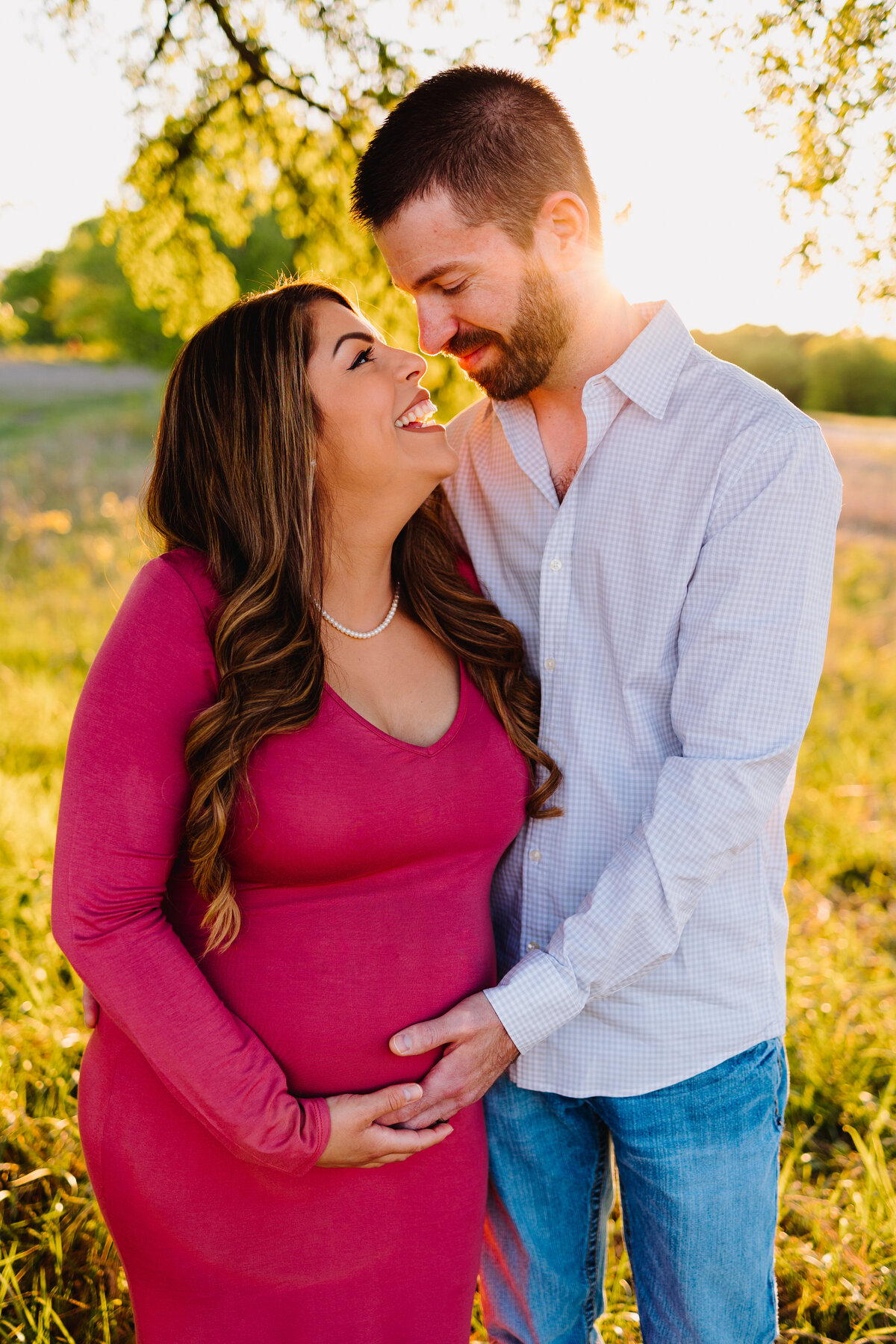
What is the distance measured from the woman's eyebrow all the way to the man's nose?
158 millimetres

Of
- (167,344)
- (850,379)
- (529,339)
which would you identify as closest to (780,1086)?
(529,339)

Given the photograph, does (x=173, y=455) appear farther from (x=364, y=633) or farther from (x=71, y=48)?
(x=71, y=48)

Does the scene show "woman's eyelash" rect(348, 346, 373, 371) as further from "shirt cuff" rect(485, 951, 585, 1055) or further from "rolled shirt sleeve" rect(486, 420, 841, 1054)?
"shirt cuff" rect(485, 951, 585, 1055)

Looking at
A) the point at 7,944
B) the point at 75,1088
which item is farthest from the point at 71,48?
the point at 75,1088

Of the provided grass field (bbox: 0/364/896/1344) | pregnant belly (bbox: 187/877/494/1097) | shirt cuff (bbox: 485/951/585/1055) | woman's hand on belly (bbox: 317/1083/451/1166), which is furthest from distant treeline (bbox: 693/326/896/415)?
woman's hand on belly (bbox: 317/1083/451/1166)

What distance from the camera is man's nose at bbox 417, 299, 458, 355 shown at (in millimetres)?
2008

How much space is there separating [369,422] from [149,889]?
97 centimetres

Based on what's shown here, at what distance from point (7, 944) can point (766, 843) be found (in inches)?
119

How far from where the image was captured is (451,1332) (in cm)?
181

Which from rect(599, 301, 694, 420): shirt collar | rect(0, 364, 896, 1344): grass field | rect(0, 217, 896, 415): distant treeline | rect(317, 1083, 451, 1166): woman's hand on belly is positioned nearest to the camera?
rect(317, 1083, 451, 1166): woman's hand on belly

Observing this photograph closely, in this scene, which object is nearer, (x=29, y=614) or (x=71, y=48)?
(x=71, y=48)

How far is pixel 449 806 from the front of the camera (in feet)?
5.71

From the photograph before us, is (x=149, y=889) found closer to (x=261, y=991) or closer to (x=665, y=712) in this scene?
(x=261, y=991)

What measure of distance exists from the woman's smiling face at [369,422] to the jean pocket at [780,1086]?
1361mm
